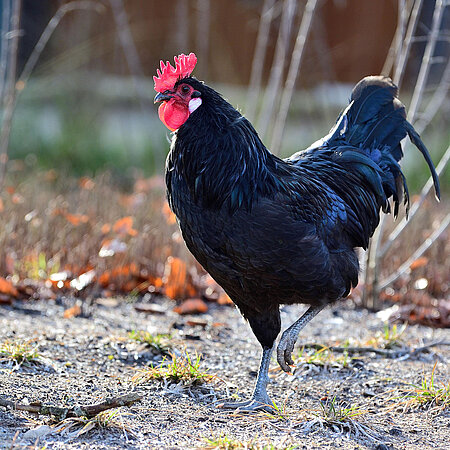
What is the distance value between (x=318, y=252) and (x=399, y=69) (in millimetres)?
2227

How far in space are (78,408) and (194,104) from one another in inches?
64.6

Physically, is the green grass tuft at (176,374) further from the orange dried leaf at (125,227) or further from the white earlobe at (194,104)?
the orange dried leaf at (125,227)

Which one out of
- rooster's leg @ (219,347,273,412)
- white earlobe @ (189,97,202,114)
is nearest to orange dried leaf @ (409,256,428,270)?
rooster's leg @ (219,347,273,412)

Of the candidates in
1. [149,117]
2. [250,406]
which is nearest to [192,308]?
[250,406]

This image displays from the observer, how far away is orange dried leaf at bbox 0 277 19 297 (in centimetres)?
521

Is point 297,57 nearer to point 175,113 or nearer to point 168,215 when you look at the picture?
point 168,215

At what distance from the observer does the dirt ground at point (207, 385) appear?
3.12 m

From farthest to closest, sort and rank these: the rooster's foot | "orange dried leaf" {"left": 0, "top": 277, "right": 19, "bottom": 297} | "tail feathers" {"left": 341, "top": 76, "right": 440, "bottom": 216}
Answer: "orange dried leaf" {"left": 0, "top": 277, "right": 19, "bottom": 297} → "tail feathers" {"left": 341, "top": 76, "right": 440, "bottom": 216} → the rooster's foot

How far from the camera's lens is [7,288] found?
205 inches

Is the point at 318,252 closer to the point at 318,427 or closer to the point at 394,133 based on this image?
the point at 318,427

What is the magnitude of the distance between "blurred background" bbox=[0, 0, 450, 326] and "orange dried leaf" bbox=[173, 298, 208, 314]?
12.2 inches

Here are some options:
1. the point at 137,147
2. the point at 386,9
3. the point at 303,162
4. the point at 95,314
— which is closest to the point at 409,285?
the point at 303,162

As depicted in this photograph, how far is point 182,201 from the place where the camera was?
138 inches

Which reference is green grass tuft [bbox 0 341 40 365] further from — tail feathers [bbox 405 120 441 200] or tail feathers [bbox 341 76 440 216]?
→ tail feathers [bbox 405 120 441 200]
